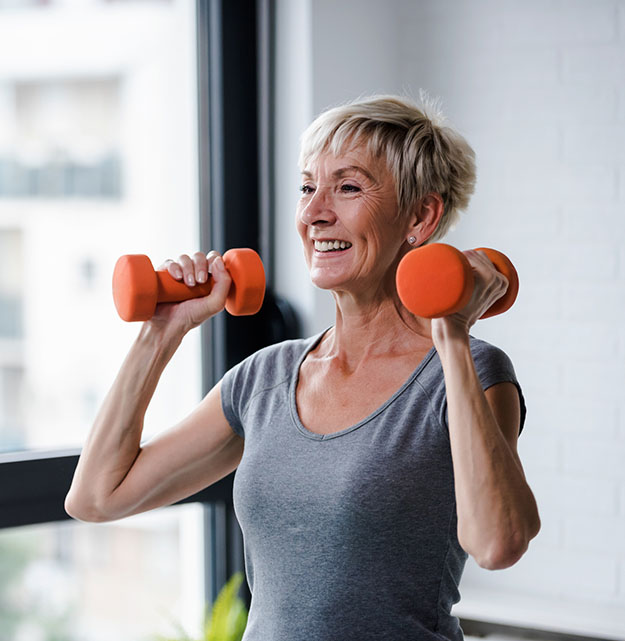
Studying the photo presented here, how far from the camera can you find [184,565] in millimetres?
2445

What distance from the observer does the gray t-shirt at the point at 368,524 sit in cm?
120

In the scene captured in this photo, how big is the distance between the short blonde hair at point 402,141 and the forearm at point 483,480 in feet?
1.14

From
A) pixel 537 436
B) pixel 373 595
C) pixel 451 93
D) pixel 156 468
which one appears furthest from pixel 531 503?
pixel 451 93

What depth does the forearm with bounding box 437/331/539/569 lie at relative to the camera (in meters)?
1.08

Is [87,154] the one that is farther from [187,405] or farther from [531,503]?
[531,503]

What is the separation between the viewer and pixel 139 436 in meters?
1.46

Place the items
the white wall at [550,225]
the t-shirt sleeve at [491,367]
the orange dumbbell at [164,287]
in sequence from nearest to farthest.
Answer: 1. the t-shirt sleeve at [491,367]
2. the orange dumbbell at [164,287]
3. the white wall at [550,225]

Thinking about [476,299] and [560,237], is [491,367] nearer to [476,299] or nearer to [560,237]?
[476,299]

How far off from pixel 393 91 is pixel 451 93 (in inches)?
6.3

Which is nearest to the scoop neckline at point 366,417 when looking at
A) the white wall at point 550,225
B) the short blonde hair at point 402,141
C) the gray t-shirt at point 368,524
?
the gray t-shirt at point 368,524

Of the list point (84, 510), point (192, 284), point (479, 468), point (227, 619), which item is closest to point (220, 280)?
point (192, 284)

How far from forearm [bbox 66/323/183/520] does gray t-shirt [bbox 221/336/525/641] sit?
25 centimetres

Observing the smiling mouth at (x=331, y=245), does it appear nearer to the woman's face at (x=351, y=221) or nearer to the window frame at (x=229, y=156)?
the woman's face at (x=351, y=221)

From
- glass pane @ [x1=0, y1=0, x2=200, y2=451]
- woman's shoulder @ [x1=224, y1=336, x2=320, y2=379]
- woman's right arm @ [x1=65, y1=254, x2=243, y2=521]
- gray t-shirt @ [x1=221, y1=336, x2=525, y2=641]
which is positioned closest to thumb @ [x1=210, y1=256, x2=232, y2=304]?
woman's right arm @ [x1=65, y1=254, x2=243, y2=521]
